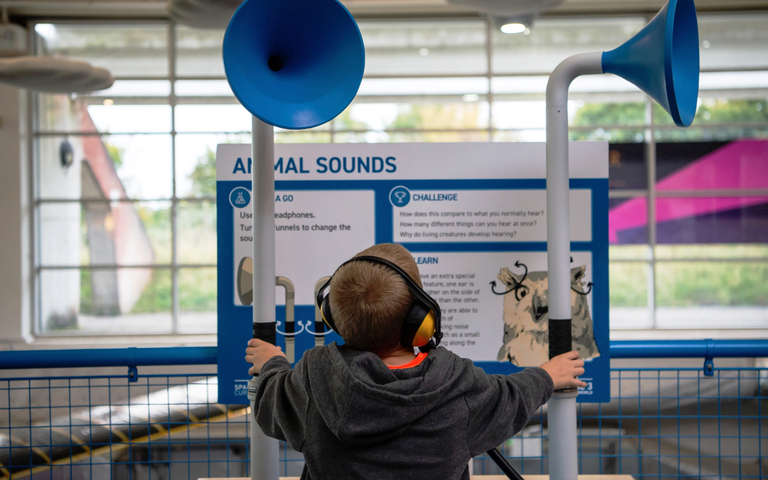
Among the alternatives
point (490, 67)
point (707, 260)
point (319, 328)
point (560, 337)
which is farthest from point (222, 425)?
point (707, 260)

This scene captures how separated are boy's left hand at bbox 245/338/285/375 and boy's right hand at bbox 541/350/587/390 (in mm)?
648

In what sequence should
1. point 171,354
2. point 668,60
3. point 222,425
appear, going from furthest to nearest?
1. point 222,425
2. point 171,354
3. point 668,60

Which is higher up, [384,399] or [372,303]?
Result: [372,303]

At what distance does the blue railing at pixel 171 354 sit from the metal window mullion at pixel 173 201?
19.2ft

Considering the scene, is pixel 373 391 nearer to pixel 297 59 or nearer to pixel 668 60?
pixel 297 59

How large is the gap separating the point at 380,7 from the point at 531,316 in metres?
6.11

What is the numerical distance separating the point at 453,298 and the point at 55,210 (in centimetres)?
727

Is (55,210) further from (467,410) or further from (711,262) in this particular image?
(711,262)

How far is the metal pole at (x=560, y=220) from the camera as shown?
1.37m

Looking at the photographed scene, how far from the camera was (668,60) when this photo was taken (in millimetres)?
1099

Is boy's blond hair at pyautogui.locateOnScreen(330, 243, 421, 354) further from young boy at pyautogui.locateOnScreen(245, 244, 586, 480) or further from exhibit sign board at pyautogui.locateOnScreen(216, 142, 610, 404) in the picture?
exhibit sign board at pyautogui.locateOnScreen(216, 142, 610, 404)

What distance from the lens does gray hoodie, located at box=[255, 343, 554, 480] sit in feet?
3.30

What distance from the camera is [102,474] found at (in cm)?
286

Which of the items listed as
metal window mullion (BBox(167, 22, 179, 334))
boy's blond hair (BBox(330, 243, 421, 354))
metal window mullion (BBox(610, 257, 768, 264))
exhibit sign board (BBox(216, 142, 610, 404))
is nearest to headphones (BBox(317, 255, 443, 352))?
boy's blond hair (BBox(330, 243, 421, 354))
